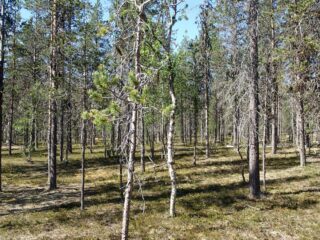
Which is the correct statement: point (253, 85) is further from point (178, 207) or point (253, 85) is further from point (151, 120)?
point (151, 120)

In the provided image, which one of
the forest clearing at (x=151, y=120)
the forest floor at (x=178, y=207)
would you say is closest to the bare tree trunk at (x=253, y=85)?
the forest clearing at (x=151, y=120)

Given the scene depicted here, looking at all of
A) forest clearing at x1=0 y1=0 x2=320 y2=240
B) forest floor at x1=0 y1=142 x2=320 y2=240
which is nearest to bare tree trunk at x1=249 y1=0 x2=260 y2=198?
forest clearing at x1=0 y1=0 x2=320 y2=240

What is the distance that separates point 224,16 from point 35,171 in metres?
21.6

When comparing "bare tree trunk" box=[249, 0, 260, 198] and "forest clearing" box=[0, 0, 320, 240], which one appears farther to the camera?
"bare tree trunk" box=[249, 0, 260, 198]

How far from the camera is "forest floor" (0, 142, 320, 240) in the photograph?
50.2ft

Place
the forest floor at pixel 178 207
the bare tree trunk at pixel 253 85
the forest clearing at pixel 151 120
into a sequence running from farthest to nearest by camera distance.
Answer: the bare tree trunk at pixel 253 85
the forest floor at pixel 178 207
the forest clearing at pixel 151 120

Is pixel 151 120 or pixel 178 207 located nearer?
pixel 178 207

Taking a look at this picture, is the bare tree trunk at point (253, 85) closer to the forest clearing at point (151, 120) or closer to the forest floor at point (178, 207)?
the forest clearing at point (151, 120)

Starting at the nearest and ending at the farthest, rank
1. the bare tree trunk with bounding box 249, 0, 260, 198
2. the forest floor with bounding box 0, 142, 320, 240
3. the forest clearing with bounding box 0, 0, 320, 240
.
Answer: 1. the forest clearing with bounding box 0, 0, 320, 240
2. the forest floor with bounding box 0, 142, 320, 240
3. the bare tree trunk with bounding box 249, 0, 260, 198

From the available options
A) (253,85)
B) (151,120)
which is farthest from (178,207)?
(151,120)

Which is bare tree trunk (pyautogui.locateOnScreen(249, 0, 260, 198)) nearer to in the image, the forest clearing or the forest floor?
the forest clearing

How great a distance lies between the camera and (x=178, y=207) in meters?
19.0

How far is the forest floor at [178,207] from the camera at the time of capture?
603 inches

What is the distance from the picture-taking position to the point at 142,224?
53.5 ft
